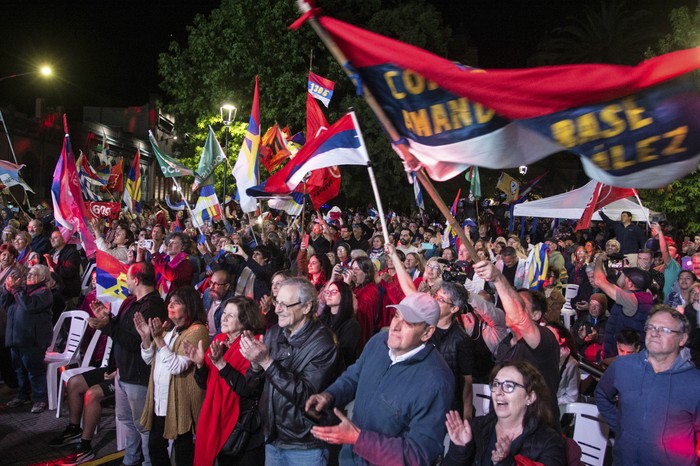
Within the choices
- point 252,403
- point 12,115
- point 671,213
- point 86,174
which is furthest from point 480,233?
point 12,115

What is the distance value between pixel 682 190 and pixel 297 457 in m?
21.0

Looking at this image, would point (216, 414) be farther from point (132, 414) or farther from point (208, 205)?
point (208, 205)

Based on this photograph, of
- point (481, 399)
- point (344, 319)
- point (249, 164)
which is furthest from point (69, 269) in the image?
point (481, 399)

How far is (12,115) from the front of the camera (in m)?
37.8

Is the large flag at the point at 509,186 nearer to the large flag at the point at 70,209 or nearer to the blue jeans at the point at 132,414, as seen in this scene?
the large flag at the point at 70,209

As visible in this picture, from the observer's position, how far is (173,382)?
477 centimetres

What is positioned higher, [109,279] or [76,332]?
[109,279]

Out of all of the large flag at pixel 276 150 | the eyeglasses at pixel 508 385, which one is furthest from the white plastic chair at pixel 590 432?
the large flag at pixel 276 150

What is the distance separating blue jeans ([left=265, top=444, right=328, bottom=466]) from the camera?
395 centimetres

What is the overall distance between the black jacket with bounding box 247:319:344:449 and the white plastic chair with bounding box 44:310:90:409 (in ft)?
14.0

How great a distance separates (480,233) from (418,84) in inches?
564

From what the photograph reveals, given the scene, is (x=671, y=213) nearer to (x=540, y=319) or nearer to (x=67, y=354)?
(x=540, y=319)

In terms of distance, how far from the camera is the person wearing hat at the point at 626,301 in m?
6.36

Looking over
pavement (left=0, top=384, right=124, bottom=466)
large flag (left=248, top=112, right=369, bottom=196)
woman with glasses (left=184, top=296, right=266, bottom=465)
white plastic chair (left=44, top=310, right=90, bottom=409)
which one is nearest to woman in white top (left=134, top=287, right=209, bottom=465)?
woman with glasses (left=184, top=296, right=266, bottom=465)
